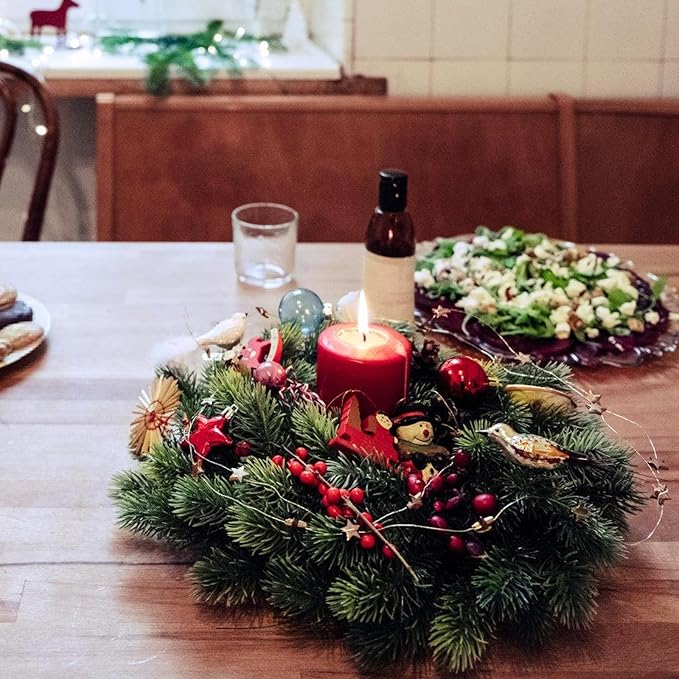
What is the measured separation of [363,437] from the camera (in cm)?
68

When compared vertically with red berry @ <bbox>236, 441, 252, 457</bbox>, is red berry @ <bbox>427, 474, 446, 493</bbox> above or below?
above

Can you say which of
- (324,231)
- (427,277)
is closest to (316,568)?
(427,277)

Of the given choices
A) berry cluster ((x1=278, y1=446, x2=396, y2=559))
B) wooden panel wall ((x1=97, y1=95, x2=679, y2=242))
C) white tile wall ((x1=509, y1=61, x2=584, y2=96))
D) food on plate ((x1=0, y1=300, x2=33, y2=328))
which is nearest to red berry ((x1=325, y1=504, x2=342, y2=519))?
berry cluster ((x1=278, y1=446, x2=396, y2=559))

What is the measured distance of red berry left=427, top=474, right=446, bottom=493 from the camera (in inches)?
25.1

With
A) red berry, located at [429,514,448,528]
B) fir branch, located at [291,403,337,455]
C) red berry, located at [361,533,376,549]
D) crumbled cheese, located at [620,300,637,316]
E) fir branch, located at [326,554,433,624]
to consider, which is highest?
fir branch, located at [291,403,337,455]

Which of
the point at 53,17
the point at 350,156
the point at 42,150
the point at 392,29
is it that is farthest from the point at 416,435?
the point at 53,17

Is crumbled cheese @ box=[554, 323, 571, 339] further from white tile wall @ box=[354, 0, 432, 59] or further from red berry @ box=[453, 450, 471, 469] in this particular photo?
white tile wall @ box=[354, 0, 432, 59]

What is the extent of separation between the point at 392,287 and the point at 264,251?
0.91 feet

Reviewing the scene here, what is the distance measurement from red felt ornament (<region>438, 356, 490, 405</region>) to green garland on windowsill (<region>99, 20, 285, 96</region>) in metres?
1.49

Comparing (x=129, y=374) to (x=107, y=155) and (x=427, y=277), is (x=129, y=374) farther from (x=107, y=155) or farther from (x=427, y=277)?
(x=107, y=155)

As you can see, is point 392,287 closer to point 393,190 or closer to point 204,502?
point 393,190

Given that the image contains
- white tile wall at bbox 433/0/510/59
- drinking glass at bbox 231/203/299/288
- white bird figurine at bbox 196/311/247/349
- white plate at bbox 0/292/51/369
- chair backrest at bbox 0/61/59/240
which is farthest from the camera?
white tile wall at bbox 433/0/510/59

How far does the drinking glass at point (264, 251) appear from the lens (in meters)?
1.22

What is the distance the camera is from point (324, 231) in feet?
6.73
